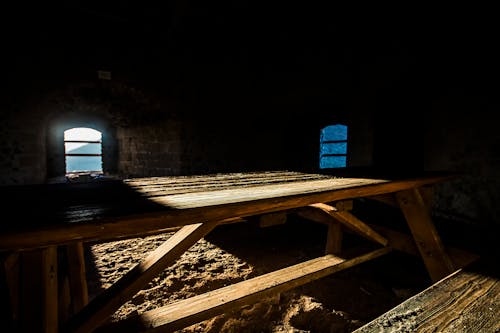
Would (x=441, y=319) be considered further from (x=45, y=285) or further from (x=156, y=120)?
(x=156, y=120)

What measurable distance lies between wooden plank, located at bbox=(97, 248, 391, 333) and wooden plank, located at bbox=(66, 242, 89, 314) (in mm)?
449

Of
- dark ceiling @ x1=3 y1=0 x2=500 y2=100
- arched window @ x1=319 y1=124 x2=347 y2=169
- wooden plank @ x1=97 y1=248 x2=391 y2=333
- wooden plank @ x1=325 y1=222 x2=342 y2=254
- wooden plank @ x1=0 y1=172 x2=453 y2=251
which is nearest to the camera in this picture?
wooden plank @ x1=0 y1=172 x2=453 y2=251

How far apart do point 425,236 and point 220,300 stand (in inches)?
65.4

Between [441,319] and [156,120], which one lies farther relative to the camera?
[156,120]

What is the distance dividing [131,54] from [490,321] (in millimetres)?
6601

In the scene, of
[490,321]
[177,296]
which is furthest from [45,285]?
[490,321]

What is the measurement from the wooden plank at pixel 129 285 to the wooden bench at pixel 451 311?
896mm

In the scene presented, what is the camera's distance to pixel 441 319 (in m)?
0.91

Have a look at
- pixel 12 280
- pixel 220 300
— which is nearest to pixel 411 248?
pixel 220 300

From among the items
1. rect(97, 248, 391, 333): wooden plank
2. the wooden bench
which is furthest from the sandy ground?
the wooden bench

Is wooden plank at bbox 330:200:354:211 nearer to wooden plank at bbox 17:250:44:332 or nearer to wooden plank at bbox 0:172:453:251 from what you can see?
wooden plank at bbox 0:172:453:251

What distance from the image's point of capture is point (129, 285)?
1292mm

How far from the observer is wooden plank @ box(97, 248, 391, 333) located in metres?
1.42

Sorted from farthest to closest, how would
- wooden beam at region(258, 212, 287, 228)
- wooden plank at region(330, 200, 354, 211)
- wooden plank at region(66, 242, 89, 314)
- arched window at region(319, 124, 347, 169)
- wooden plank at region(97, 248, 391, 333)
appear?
1. arched window at region(319, 124, 347, 169)
2. wooden plank at region(330, 200, 354, 211)
3. wooden plank at region(66, 242, 89, 314)
4. wooden beam at region(258, 212, 287, 228)
5. wooden plank at region(97, 248, 391, 333)
